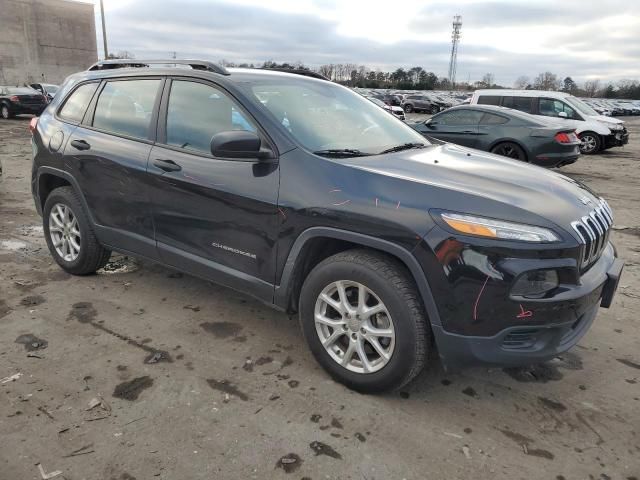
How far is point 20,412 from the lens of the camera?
2.67m

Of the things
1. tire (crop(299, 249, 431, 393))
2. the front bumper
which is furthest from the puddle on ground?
the front bumper

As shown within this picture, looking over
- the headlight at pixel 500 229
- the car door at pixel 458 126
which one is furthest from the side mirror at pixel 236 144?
the car door at pixel 458 126

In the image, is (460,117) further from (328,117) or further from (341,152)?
(341,152)

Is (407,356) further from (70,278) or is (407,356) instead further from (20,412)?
(70,278)

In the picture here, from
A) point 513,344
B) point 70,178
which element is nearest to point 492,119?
point 70,178

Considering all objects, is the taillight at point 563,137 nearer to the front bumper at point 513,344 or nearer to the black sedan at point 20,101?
the front bumper at point 513,344

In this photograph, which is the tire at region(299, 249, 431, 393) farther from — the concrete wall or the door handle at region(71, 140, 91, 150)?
the concrete wall

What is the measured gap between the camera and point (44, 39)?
5678 cm

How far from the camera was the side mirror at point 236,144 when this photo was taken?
288 cm

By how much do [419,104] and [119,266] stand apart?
39.2 metres

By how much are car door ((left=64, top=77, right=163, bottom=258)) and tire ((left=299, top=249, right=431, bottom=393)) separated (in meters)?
1.55

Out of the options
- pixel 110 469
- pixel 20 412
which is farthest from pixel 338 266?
pixel 20 412

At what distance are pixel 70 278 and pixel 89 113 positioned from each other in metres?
1.45

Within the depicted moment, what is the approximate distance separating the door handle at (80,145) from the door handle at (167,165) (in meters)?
0.90
